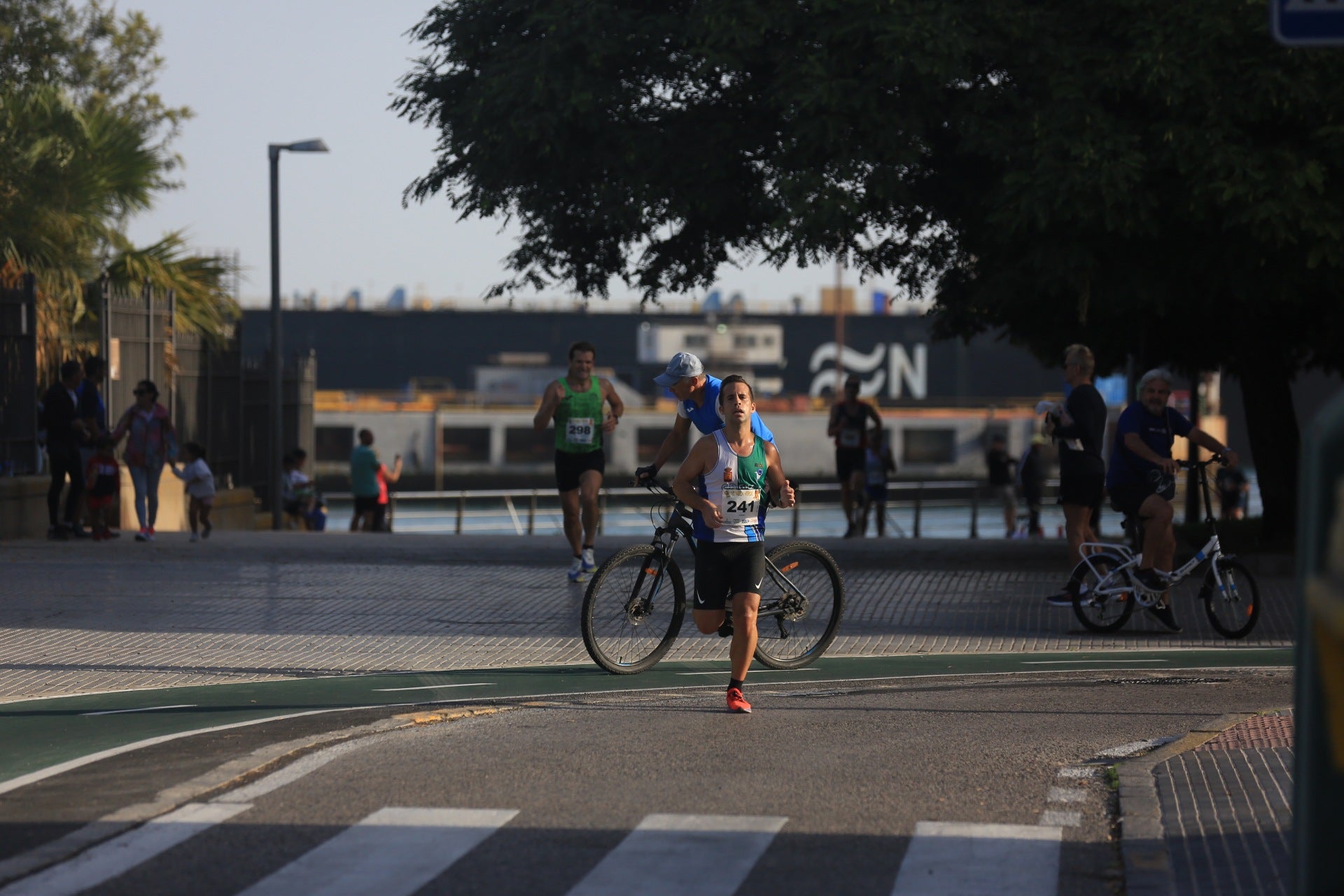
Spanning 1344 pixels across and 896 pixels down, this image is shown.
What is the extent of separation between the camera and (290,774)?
661 centimetres

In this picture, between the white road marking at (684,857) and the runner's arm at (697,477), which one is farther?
the runner's arm at (697,477)

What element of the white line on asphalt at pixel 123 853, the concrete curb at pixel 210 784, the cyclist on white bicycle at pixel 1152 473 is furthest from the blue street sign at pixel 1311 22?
the cyclist on white bicycle at pixel 1152 473

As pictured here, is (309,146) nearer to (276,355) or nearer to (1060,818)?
(276,355)

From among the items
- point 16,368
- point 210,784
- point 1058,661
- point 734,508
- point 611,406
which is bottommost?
point 1058,661

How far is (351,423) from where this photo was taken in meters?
83.9

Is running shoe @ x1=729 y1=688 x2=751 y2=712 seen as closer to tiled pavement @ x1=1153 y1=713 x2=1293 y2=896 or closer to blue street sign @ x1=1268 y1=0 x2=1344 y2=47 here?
tiled pavement @ x1=1153 y1=713 x2=1293 y2=896

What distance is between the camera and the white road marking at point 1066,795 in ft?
20.5

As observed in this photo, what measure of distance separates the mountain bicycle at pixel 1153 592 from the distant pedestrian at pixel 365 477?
565 inches

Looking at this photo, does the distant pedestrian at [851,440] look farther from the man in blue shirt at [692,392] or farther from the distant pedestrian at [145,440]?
the man in blue shirt at [692,392]

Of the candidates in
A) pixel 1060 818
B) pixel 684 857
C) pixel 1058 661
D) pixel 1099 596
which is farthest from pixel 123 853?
pixel 1099 596

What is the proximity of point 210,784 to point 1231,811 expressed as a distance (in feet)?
11.2

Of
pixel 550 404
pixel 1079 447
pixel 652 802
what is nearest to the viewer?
pixel 652 802

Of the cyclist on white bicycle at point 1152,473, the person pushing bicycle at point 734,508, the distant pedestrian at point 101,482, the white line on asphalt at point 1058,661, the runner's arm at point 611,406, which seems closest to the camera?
the person pushing bicycle at point 734,508

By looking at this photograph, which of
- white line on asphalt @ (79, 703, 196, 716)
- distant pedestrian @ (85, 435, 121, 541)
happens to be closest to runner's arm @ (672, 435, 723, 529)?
white line on asphalt @ (79, 703, 196, 716)
